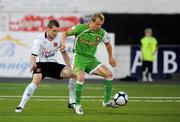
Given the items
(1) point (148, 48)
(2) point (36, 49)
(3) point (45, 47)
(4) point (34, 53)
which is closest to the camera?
(4) point (34, 53)

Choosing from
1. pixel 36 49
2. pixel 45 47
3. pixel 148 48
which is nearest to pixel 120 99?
pixel 45 47

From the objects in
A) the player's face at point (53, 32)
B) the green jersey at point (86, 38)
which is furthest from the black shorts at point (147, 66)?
the player's face at point (53, 32)

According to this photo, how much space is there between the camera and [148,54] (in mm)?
26375

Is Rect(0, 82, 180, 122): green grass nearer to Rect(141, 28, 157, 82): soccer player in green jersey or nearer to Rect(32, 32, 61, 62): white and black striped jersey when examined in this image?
Rect(32, 32, 61, 62): white and black striped jersey

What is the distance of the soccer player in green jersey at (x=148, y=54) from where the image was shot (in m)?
26.3

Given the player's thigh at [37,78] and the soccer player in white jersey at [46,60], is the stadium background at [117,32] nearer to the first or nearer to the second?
the soccer player in white jersey at [46,60]

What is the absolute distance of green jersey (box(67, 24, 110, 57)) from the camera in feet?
48.6

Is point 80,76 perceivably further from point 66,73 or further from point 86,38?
point 86,38

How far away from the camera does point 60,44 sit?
14.8 metres

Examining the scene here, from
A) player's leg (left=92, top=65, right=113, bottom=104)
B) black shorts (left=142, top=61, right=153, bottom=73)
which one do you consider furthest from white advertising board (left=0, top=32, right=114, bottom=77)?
player's leg (left=92, top=65, right=113, bottom=104)

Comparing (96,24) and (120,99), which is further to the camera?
(120,99)

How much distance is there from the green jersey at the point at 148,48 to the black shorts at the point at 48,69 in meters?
11.7

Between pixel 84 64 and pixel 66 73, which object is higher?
pixel 84 64

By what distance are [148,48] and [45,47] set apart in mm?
12225
